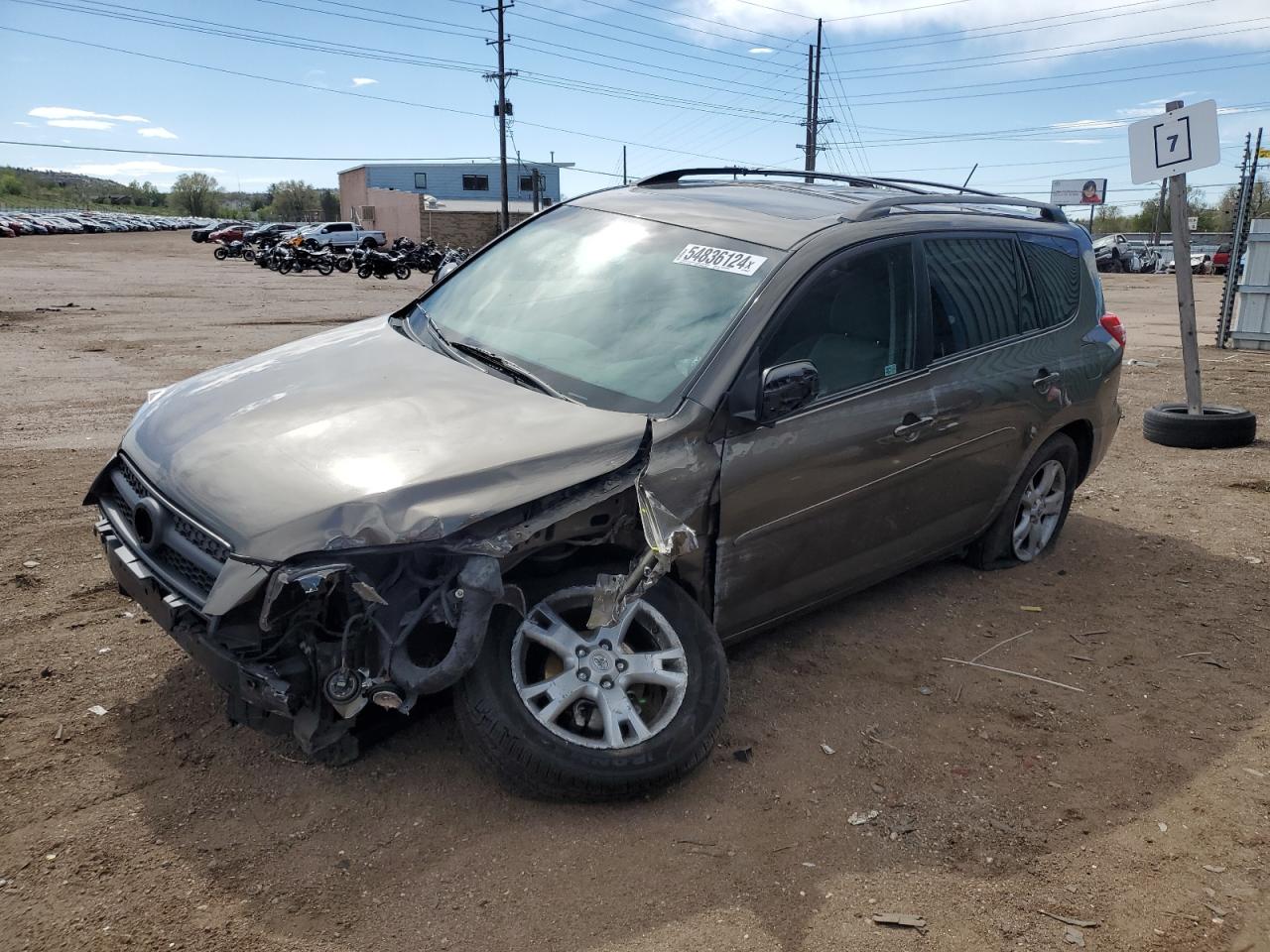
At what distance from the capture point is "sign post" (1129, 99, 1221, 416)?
7500 millimetres

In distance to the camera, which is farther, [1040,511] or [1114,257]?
[1114,257]

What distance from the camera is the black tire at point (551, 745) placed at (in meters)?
2.98

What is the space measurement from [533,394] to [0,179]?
15668 centimetres

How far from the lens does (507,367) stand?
370cm

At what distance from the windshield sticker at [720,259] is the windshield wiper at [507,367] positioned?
0.78m

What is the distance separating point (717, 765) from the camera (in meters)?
3.42

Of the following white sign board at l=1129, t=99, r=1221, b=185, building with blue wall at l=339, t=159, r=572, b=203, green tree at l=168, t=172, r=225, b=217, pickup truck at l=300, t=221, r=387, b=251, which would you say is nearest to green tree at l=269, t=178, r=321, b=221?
green tree at l=168, t=172, r=225, b=217

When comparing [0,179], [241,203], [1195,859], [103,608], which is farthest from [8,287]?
[241,203]

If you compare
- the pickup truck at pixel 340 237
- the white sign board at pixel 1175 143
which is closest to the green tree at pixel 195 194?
the pickup truck at pixel 340 237

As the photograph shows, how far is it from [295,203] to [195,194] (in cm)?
1909

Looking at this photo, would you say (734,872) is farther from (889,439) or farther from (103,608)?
(103,608)

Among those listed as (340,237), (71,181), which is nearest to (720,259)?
(340,237)

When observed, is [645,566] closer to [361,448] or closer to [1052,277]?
[361,448]

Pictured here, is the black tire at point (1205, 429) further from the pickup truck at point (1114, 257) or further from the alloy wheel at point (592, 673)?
the pickup truck at point (1114, 257)
